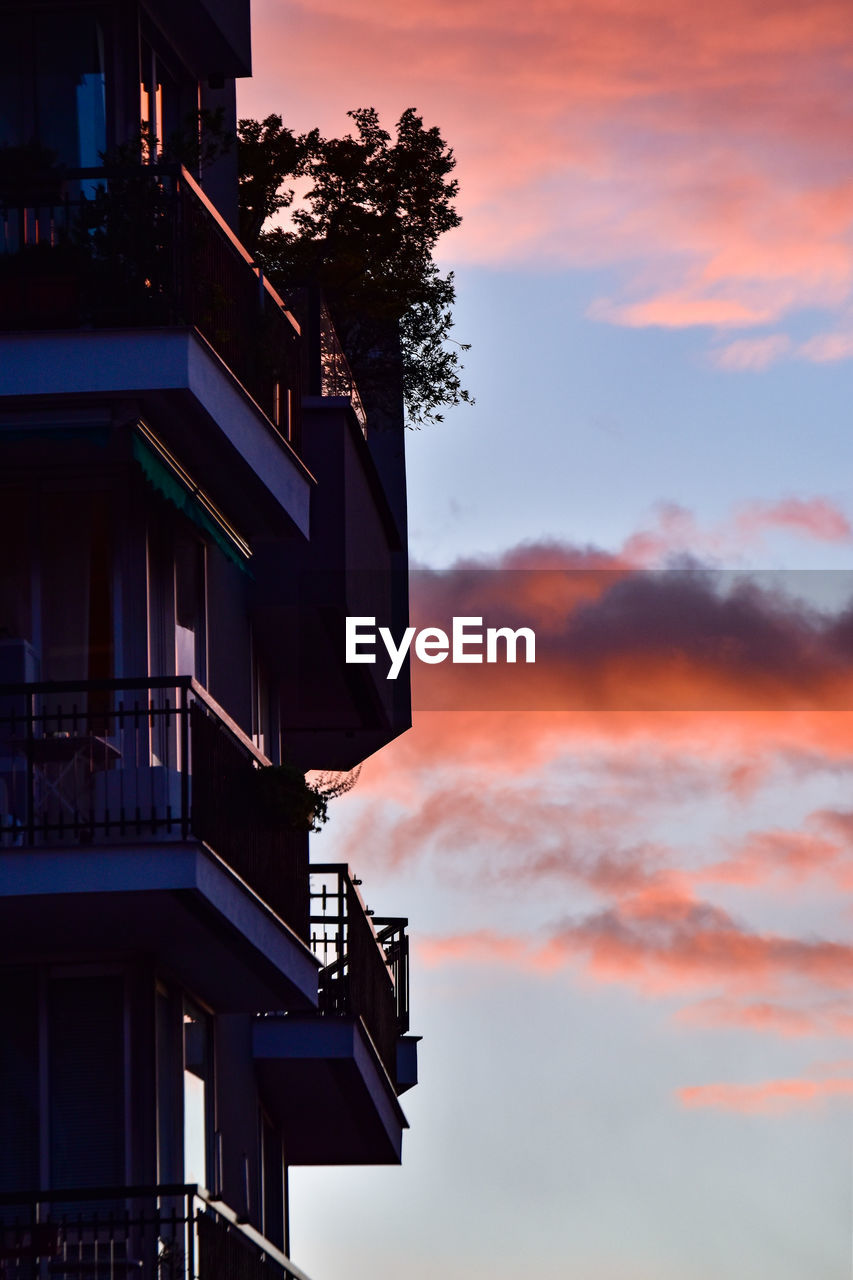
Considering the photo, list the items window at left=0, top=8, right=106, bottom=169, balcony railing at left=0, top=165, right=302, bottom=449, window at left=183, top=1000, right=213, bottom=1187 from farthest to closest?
window at left=0, top=8, right=106, bottom=169, window at left=183, top=1000, right=213, bottom=1187, balcony railing at left=0, top=165, right=302, bottom=449

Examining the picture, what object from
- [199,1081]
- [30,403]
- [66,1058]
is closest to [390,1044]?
[199,1081]

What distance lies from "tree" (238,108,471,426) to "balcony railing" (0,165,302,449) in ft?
32.2

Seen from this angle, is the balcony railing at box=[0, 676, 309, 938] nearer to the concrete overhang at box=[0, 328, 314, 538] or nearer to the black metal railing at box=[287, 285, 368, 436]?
the concrete overhang at box=[0, 328, 314, 538]

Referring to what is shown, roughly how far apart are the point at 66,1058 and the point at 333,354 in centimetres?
859

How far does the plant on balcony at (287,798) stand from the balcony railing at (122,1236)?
3.10m

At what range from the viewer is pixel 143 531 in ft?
66.3

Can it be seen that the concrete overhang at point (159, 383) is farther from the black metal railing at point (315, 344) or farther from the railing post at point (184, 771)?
the black metal railing at point (315, 344)

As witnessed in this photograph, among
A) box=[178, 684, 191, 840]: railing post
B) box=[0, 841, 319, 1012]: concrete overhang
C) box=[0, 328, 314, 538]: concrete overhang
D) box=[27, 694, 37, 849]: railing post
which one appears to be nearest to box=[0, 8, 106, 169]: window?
box=[0, 328, 314, 538]: concrete overhang

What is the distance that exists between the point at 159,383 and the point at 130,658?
2.21 meters

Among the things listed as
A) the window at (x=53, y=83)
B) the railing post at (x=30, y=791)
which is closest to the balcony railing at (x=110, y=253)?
the window at (x=53, y=83)

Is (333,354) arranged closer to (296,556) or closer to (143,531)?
(296,556)

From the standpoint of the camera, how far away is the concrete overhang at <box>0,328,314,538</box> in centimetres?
1902

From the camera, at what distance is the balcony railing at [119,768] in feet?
A: 60.8

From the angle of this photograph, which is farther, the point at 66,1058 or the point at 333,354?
the point at 333,354
